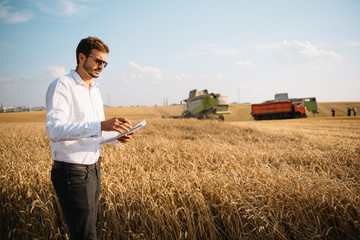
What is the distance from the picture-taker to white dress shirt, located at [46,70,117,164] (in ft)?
4.73

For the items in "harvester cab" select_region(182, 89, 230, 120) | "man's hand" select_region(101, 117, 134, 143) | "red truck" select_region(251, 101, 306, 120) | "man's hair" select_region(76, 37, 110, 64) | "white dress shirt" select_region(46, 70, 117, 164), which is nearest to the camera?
"white dress shirt" select_region(46, 70, 117, 164)

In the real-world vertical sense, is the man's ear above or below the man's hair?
below

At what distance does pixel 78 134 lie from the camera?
1451 millimetres

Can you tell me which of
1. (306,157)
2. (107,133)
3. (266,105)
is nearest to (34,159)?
(107,133)

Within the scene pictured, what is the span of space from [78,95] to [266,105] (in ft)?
87.8

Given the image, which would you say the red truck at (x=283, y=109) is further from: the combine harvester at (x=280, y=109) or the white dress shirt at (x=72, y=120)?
the white dress shirt at (x=72, y=120)

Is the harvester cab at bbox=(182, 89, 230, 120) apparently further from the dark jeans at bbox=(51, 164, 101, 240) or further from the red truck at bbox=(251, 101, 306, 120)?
the dark jeans at bbox=(51, 164, 101, 240)

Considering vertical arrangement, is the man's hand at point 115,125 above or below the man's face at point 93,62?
below

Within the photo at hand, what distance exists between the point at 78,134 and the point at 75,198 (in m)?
0.55

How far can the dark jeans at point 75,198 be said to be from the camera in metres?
1.60

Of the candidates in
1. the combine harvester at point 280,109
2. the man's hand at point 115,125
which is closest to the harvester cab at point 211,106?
the combine harvester at point 280,109

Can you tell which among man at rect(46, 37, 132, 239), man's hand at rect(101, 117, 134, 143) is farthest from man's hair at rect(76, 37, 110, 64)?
man's hand at rect(101, 117, 134, 143)

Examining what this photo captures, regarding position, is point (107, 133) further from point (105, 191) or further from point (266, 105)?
point (266, 105)

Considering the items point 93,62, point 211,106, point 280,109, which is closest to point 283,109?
point 280,109
